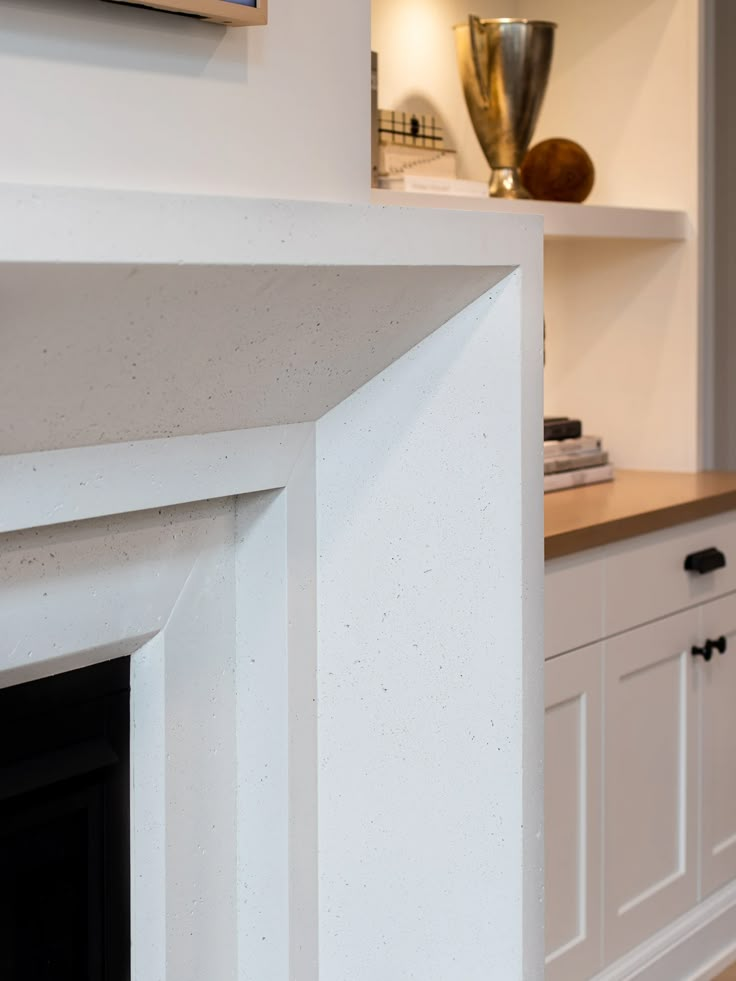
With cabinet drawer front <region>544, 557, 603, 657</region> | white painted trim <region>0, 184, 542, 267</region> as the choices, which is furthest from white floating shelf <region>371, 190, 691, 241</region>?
white painted trim <region>0, 184, 542, 267</region>

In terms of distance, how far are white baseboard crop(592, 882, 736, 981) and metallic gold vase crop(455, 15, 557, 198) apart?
1.31 metres

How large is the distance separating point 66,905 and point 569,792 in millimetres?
955

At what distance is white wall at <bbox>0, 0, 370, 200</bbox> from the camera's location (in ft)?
2.72

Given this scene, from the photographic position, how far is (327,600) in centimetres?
118

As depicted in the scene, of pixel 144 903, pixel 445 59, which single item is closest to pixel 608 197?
pixel 445 59

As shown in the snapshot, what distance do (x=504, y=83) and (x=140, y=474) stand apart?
1.48 m

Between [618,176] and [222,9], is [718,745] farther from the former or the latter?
[222,9]

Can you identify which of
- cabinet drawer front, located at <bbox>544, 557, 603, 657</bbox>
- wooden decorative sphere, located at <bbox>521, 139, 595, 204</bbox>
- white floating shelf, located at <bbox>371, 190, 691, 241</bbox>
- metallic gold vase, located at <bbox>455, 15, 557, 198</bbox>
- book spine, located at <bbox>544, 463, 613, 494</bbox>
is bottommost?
cabinet drawer front, located at <bbox>544, 557, 603, 657</bbox>

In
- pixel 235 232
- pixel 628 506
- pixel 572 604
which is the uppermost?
pixel 235 232

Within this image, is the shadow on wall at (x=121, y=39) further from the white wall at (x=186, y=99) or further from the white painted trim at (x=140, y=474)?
the white painted trim at (x=140, y=474)

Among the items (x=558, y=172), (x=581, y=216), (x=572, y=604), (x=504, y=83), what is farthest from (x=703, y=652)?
(x=504, y=83)

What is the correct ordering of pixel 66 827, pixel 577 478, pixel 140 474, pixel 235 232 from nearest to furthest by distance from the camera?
1. pixel 235 232
2. pixel 140 474
3. pixel 66 827
4. pixel 577 478

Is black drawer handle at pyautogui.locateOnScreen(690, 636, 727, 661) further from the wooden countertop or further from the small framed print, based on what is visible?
the small framed print

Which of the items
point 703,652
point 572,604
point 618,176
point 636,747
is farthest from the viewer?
point 618,176
